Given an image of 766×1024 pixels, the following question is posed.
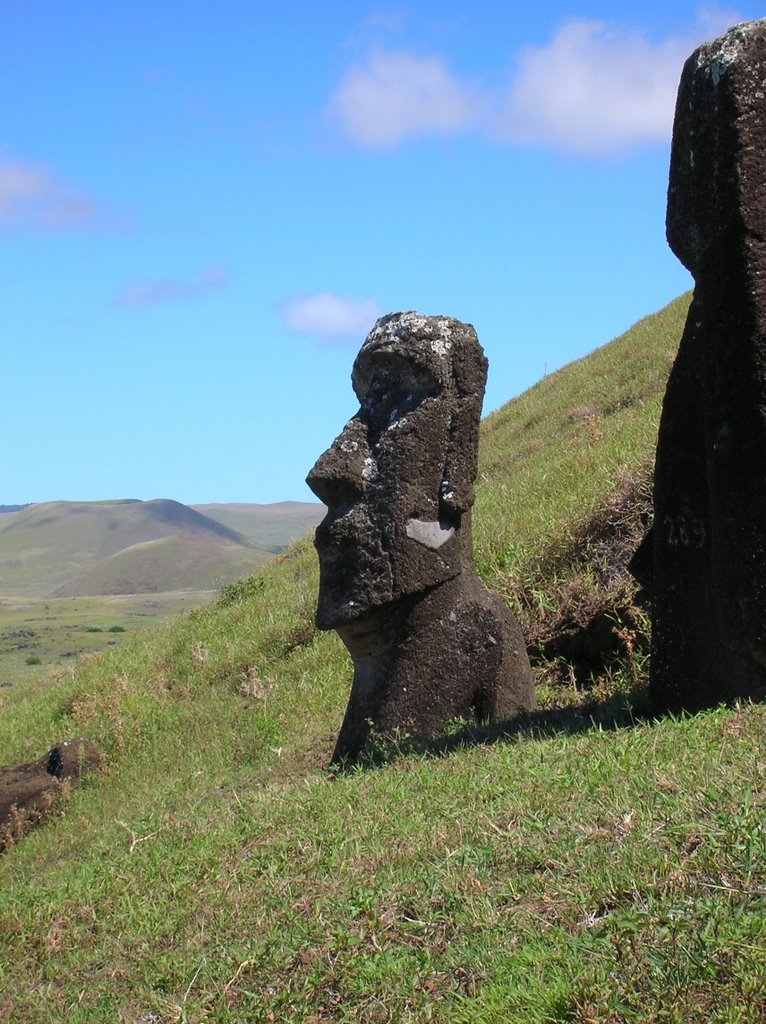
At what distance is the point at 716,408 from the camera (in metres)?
5.71

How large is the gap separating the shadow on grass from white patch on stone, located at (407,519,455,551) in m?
1.04

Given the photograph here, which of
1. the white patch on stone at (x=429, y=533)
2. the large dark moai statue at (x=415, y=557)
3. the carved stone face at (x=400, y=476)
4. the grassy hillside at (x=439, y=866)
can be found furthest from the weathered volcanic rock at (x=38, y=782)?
the white patch on stone at (x=429, y=533)

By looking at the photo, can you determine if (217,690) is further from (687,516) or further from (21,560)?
(21,560)

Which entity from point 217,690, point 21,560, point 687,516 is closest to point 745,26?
point 687,516

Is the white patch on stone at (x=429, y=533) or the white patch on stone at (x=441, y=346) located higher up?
the white patch on stone at (x=441, y=346)

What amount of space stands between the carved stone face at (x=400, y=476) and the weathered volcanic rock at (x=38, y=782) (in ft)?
10.4

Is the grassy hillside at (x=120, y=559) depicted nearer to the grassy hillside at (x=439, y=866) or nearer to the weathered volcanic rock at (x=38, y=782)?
the weathered volcanic rock at (x=38, y=782)

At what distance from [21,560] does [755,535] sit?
185807mm

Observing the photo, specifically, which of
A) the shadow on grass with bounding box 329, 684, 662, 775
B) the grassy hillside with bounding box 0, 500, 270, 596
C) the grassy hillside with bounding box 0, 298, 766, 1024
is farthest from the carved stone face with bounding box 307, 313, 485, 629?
the grassy hillside with bounding box 0, 500, 270, 596

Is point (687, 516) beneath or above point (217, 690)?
above

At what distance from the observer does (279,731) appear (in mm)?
9258

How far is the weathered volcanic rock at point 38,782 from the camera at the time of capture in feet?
30.5

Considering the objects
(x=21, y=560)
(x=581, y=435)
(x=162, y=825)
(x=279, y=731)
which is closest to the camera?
(x=162, y=825)

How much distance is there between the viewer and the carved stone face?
7422mm
